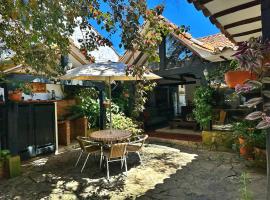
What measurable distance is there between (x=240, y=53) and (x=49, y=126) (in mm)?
7347

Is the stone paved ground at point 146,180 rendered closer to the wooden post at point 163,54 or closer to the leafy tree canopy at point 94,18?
the leafy tree canopy at point 94,18

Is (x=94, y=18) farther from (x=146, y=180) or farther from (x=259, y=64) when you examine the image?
(x=146, y=180)

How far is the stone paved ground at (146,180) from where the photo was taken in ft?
15.3

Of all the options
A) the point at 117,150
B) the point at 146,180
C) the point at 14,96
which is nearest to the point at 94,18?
the point at 117,150

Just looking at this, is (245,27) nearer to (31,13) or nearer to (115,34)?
(115,34)

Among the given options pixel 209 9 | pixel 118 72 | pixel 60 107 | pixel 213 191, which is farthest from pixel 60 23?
pixel 60 107

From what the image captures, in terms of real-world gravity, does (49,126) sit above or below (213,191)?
above

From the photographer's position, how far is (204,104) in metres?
8.25

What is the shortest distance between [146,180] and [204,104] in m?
3.90

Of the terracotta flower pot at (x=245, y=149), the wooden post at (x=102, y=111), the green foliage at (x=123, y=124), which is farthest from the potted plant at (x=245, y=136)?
the wooden post at (x=102, y=111)

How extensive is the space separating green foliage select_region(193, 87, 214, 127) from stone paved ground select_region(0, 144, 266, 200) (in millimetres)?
1366

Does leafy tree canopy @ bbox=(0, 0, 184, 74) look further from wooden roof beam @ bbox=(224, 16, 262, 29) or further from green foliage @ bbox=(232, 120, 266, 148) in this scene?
green foliage @ bbox=(232, 120, 266, 148)

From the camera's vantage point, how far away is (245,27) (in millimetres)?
3717

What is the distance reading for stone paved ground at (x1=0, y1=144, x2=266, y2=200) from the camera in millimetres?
4672
